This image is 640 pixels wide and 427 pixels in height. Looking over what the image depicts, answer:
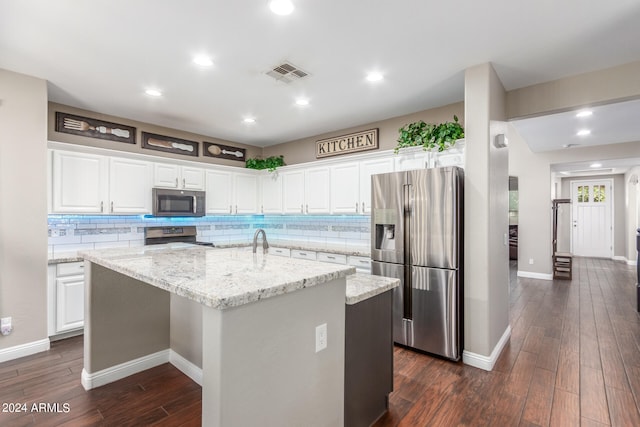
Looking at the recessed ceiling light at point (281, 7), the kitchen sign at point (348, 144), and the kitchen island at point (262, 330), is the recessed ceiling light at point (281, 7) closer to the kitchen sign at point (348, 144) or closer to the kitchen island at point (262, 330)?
the kitchen island at point (262, 330)

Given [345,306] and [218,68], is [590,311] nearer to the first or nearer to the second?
[345,306]

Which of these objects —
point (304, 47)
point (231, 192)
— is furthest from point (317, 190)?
point (304, 47)

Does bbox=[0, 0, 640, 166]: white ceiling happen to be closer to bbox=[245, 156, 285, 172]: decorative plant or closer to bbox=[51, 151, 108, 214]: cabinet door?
bbox=[51, 151, 108, 214]: cabinet door

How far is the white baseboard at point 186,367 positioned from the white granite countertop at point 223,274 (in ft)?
3.41

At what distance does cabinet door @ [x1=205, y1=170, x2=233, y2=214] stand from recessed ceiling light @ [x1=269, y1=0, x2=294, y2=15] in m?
3.32

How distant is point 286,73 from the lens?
112 inches

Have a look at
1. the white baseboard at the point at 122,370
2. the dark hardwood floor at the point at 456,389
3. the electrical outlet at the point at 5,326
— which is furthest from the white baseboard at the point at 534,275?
the electrical outlet at the point at 5,326

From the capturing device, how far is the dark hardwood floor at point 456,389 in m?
2.09

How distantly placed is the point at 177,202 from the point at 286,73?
8.51 feet

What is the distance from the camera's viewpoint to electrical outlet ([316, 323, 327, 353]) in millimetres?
1534

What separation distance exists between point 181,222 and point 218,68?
279 cm

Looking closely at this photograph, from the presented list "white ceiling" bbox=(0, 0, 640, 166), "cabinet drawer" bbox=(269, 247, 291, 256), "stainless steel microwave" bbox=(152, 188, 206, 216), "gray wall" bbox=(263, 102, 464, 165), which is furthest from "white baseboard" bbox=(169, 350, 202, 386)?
"gray wall" bbox=(263, 102, 464, 165)

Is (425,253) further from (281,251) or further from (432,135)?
(281,251)

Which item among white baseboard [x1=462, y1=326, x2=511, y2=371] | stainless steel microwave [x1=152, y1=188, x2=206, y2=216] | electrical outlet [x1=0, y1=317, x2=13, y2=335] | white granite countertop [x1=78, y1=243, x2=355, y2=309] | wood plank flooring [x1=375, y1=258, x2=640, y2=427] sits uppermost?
stainless steel microwave [x1=152, y1=188, x2=206, y2=216]
